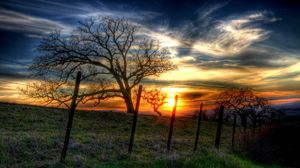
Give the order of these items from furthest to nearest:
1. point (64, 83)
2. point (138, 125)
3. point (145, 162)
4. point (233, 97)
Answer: point (233, 97), point (64, 83), point (138, 125), point (145, 162)

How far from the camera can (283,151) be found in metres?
18.3

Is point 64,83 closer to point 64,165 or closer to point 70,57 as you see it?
point 70,57

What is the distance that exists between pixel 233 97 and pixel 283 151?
3400 cm

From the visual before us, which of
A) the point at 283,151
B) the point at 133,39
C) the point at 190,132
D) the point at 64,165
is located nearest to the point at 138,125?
the point at 190,132

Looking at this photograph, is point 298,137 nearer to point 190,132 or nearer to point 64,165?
point 190,132

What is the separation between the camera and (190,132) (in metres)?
27.4

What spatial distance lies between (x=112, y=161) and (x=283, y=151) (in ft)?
41.1

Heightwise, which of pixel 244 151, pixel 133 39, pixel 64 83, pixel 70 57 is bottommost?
pixel 244 151

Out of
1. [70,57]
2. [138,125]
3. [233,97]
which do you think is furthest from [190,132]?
[233,97]

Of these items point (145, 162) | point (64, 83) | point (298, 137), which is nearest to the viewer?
point (145, 162)

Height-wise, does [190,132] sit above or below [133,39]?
below

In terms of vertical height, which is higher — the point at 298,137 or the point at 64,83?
the point at 64,83

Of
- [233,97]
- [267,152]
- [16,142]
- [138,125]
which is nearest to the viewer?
[16,142]

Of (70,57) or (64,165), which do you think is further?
(70,57)
